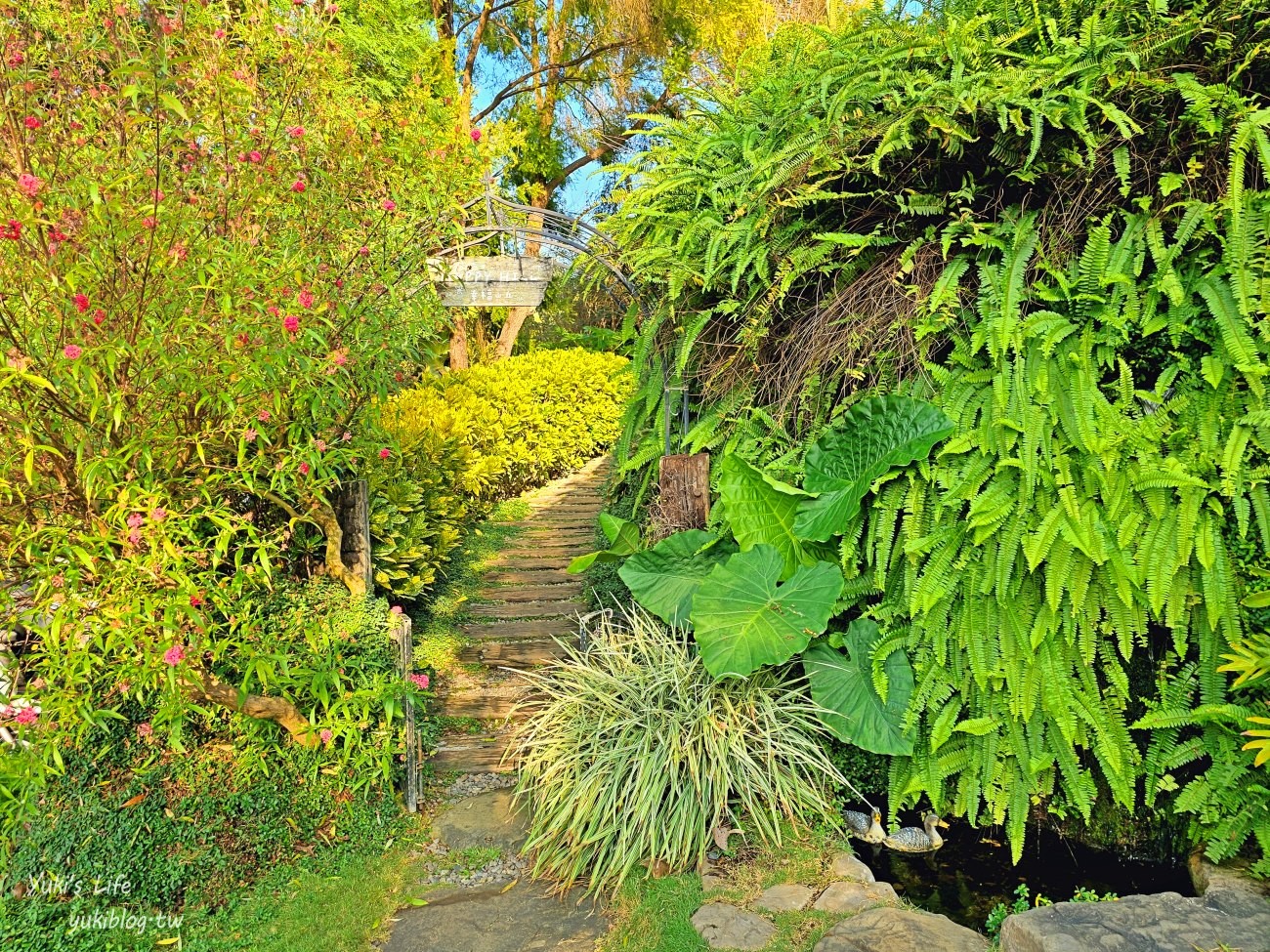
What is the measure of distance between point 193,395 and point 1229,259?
3408 millimetres

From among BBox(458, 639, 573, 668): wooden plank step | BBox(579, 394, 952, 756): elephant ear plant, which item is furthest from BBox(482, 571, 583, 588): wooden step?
BBox(579, 394, 952, 756): elephant ear plant

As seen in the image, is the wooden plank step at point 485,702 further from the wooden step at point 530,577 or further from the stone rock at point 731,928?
the stone rock at point 731,928

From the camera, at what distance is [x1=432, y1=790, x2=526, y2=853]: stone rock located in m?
3.33

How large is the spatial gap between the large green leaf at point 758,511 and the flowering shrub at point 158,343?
1.58 meters

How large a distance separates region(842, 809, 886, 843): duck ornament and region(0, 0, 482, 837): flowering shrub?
203 centimetres

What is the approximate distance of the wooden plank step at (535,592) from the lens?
19.9ft

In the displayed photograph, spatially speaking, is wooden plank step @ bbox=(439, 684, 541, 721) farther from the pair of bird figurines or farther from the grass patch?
the pair of bird figurines

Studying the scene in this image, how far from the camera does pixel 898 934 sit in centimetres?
233

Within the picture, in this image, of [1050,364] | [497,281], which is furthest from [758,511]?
[497,281]

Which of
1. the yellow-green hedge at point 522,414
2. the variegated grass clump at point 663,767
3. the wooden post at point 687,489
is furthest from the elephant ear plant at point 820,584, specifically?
the yellow-green hedge at point 522,414

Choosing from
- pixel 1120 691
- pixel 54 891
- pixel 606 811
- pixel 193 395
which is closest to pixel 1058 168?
pixel 1120 691

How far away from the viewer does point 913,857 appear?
308 centimetres

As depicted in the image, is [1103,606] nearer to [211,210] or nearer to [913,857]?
[913,857]

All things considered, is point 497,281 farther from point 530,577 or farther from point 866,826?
point 866,826
